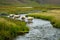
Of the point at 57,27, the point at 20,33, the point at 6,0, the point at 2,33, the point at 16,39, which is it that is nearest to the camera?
the point at 2,33

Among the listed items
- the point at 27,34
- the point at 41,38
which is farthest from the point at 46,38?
the point at 27,34

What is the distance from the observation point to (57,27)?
31.3 meters

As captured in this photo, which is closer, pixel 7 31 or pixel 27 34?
pixel 7 31

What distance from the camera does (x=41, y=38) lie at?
23859mm

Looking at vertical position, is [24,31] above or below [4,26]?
below

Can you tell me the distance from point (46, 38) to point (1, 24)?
5.80m

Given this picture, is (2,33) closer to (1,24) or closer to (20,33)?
(1,24)

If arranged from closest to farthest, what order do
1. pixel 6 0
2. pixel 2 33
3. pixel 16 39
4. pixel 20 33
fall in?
1. pixel 2 33
2. pixel 16 39
3. pixel 20 33
4. pixel 6 0

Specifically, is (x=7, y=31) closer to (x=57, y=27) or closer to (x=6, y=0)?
(x=57, y=27)

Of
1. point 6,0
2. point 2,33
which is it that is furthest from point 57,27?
point 6,0

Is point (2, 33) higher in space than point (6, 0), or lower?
higher

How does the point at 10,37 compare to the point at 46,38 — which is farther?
the point at 46,38

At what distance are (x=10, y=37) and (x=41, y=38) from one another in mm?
4280

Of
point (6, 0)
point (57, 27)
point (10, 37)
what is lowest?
point (6, 0)
